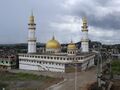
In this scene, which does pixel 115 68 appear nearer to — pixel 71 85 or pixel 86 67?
pixel 86 67

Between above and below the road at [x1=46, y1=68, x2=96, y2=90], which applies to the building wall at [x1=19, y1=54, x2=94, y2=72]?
above

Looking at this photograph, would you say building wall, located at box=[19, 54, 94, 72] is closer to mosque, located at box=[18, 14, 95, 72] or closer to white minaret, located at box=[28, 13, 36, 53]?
mosque, located at box=[18, 14, 95, 72]

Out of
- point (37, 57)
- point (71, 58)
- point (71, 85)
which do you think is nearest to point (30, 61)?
point (37, 57)

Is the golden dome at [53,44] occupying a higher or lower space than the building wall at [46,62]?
higher

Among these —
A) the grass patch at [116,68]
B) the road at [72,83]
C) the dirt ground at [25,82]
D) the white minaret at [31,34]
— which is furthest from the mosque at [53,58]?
the road at [72,83]

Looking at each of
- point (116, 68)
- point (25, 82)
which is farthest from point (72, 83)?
point (116, 68)

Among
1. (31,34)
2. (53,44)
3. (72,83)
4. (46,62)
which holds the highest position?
(31,34)

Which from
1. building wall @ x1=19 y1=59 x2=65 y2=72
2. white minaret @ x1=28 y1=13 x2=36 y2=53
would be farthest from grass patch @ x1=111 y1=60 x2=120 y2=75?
white minaret @ x1=28 y1=13 x2=36 y2=53

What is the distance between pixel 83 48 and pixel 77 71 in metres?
20.9

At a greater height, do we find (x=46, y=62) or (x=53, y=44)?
(x=53, y=44)

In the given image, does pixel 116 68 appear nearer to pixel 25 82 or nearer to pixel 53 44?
pixel 53 44

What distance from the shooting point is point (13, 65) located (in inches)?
2965

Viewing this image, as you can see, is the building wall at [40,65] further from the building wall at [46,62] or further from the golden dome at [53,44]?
the golden dome at [53,44]

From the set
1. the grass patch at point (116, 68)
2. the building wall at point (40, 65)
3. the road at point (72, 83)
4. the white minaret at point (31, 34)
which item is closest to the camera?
the road at point (72, 83)
